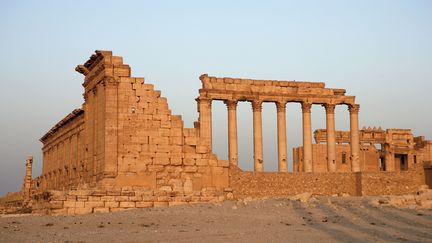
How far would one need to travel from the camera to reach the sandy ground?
14.1m

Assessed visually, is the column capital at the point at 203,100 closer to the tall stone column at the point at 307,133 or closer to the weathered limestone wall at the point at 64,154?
the tall stone column at the point at 307,133

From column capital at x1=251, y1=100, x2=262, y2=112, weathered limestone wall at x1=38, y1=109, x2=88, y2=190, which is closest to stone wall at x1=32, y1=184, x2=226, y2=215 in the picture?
weathered limestone wall at x1=38, y1=109, x2=88, y2=190

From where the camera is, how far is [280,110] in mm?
44750

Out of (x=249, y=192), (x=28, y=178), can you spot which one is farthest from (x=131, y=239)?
(x=28, y=178)

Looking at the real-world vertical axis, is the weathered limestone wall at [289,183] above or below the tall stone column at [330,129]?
below

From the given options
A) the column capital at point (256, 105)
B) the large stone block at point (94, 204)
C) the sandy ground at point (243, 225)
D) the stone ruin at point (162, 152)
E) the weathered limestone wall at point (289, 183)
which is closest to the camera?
the sandy ground at point (243, 225)

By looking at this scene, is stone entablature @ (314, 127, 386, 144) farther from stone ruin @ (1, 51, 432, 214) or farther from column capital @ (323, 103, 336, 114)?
column capital @ (323, 103, 336, 114)

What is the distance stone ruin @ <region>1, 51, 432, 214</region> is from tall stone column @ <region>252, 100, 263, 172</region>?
0.21 feet

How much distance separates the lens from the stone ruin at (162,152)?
77.8ft

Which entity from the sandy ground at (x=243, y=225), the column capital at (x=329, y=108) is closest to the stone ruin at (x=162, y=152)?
the column capital at (x=329, y=108)

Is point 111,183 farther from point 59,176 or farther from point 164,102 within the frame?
point 59,176

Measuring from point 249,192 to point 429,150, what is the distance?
3123 cm

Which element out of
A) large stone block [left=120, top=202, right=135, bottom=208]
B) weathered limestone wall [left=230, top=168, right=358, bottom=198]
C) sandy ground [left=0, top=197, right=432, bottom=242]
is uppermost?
weathered limestone wall [left=230, top=168, right=358, bottom=198]

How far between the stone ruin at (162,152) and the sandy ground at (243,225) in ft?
8.75
